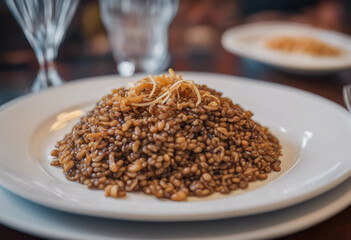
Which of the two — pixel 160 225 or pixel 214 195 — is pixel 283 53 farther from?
pixel 160 225

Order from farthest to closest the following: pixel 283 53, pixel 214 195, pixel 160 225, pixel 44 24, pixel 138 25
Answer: pixel 138 25 → pixel 283 53 → pixel 44 24 → pixel 214 195 → pixel 160 225

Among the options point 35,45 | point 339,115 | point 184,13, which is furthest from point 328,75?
point 184,13

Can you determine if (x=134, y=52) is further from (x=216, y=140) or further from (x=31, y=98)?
(x=216, y=140)

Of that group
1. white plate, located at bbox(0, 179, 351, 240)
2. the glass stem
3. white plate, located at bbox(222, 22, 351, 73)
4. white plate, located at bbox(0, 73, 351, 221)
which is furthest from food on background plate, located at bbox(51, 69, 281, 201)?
white plate, located at bbox(222, 22, 351, 73)

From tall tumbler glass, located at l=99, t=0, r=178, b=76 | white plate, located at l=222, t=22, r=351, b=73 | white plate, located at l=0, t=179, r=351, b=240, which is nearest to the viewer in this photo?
white plate, located at l=0, t=179, r=351, b=240

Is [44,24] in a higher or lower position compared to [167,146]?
lower

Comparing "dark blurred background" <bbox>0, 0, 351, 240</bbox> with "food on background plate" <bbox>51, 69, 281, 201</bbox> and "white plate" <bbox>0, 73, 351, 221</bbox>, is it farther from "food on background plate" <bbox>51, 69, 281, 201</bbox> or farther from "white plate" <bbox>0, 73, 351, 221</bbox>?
"food on background plate" <bbox>51, 69, 281, 201</bbox>

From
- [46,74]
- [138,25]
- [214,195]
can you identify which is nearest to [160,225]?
[214,195]
